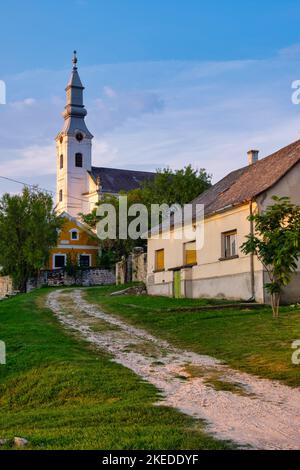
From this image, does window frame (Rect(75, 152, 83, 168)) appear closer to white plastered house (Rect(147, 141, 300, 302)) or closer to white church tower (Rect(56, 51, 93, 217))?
white church tower (Rect(56, 51, 93, 217))

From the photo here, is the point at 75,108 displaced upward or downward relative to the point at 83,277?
upward

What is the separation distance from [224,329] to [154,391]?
732 cm

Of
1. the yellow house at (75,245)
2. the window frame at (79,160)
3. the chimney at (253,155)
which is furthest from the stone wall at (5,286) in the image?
the window frame at (79,160)

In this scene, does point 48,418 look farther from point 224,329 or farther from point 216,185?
point 216,185

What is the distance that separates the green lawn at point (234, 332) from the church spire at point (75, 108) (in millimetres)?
54869

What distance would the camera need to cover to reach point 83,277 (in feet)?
171

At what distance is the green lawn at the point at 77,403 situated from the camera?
7320 mm

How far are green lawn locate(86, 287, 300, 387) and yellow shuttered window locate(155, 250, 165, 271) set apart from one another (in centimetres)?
740

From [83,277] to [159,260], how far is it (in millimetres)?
19772

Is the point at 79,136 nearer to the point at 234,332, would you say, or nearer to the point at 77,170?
the point at 77,170

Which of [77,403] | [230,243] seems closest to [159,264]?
[230,243]

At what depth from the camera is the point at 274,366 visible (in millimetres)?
12414

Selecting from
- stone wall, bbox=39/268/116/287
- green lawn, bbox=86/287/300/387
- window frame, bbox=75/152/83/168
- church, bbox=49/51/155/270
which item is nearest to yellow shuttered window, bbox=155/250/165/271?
green lawn, bbox=86/287/300/387
